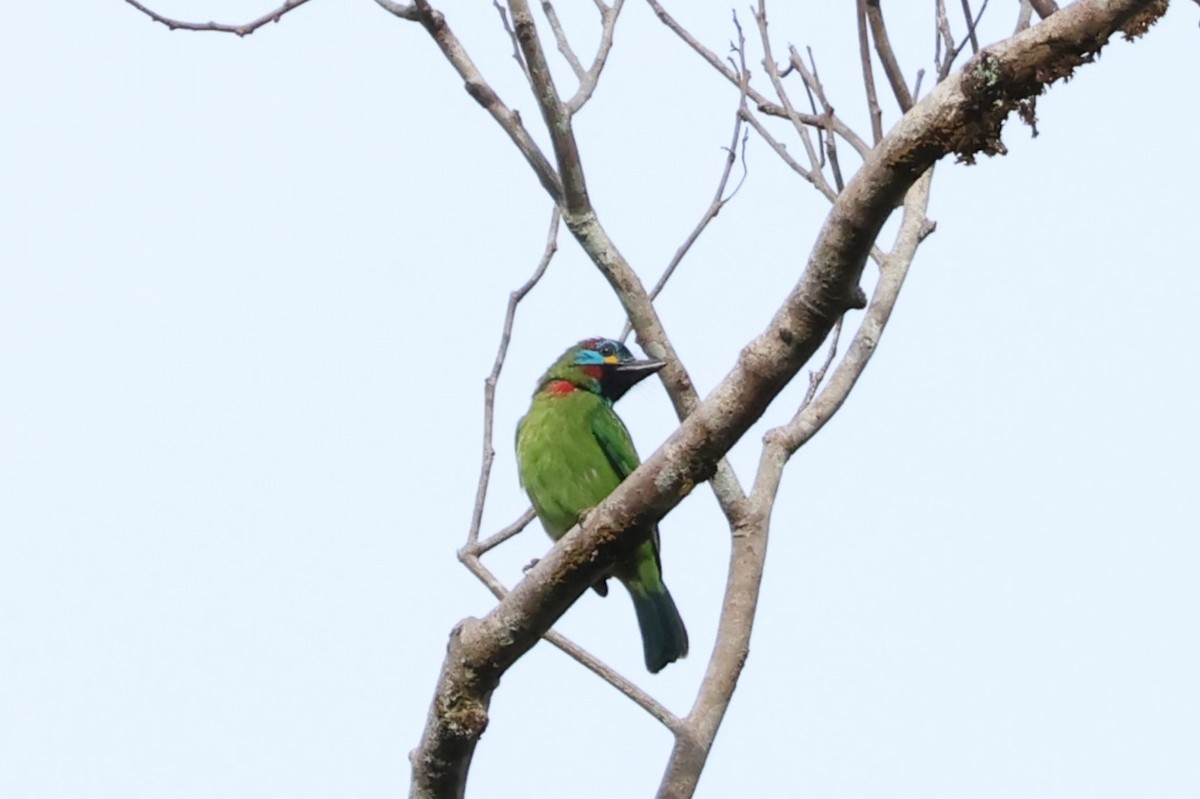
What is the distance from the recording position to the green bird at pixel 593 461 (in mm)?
5539

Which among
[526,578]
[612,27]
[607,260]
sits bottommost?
[526,578]

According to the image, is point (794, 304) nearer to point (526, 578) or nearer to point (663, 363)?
point (526, 578)

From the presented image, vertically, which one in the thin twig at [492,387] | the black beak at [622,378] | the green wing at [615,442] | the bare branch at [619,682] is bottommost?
the bare branch at [619,682]

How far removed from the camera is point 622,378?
621cm

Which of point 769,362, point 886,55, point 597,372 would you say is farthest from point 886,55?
point 597,372

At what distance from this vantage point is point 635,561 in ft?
18.0

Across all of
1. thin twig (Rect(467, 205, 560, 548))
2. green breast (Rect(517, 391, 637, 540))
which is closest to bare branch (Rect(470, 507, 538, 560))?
thin twig (Rect(467, 205, 560, 548))

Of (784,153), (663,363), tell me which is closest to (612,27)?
(784,153)

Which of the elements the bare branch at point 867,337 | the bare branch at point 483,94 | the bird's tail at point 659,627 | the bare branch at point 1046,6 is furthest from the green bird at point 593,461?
the bare branch at point 1046,6

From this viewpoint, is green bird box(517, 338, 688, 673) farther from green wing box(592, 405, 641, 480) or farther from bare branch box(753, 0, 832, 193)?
bare branch box(753, 0, 832, 193)

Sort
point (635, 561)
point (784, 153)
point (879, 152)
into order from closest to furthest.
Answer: point (879, 152), point (784, 153), point (635, 561)

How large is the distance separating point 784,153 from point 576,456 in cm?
140

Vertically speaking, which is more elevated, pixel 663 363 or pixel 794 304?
pixel 663 363

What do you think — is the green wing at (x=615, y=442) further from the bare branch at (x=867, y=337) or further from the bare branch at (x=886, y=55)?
the bare branch at (x=886, y=55)
